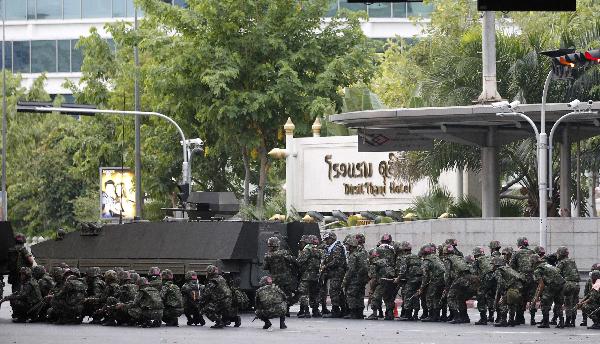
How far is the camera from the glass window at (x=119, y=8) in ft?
276

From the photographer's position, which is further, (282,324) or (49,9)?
(49,9)

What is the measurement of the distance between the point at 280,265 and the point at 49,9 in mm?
57873

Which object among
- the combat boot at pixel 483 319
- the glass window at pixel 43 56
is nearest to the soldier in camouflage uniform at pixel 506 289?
the combat boot at pixel 483 319

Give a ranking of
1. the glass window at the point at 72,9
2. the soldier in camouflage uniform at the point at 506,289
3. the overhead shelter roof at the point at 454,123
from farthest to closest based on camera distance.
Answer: the glass window at the point at 72,9 < the overhead shelter roof at the point at 454,123 < the soldier in camouflage uniform at the point at 506,289

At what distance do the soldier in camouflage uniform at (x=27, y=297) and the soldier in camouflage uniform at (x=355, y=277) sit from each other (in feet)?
18.7

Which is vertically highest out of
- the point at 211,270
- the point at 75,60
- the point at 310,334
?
the point at 75,60

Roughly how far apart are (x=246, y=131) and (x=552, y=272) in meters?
22.4

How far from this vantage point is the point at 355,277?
3042 centimetres

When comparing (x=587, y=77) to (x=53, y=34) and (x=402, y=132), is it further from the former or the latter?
(x=53, y=34)

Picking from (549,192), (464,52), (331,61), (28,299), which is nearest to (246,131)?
(331,61)

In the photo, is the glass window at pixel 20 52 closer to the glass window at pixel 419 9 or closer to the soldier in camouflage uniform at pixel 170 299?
the glass window at pixel 419 9

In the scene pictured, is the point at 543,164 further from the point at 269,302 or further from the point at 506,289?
the point at 269,302

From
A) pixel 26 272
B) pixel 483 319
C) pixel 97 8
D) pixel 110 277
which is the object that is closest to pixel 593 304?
pixel 483 319

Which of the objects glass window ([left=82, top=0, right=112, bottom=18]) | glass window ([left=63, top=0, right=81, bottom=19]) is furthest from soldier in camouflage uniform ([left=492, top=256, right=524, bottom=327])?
glass window ([left=63, top=0, right=81, bottom=19])
